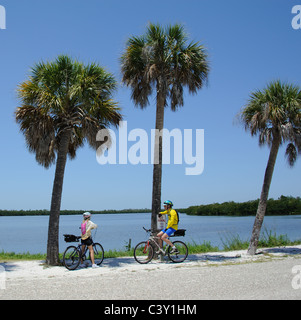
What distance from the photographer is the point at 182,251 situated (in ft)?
51.6

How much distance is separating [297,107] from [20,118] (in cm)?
1118

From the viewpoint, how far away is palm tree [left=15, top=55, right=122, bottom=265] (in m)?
13.0

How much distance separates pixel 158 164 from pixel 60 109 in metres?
4.11

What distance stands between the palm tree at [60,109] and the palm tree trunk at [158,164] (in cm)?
180

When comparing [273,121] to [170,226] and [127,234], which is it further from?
[127,234]

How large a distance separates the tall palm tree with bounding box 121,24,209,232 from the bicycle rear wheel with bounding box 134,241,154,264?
1020mm

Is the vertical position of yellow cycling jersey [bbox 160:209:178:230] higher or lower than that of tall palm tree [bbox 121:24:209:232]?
lower

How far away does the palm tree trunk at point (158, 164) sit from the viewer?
13.9 m

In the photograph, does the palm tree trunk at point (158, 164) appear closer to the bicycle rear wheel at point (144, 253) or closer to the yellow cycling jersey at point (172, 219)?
the bicycle rear wheel at point (144, 253)

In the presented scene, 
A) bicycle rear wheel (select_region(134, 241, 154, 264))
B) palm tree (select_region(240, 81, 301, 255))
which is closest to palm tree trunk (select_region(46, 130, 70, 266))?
bicycle rear wheel (select_region(134, 241, 154, 264))

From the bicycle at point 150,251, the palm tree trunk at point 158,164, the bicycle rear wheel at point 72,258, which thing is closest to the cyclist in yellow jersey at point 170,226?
the bicycle at point 150,251

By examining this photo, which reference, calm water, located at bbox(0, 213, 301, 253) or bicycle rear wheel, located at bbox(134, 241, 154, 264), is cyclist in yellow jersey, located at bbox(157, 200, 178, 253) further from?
calm water, located at bbox(0, 213, 301, 253)

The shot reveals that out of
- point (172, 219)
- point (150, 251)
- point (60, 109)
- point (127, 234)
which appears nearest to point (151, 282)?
point (172, 219)
